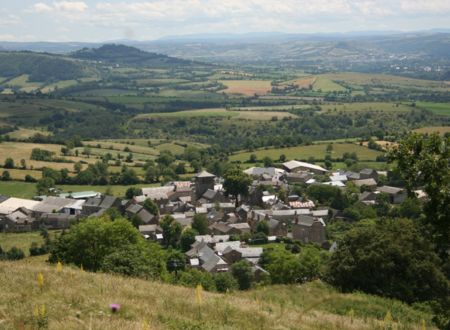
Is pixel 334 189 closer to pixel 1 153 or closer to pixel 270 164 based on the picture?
pixel 270 164

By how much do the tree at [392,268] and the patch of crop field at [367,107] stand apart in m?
125

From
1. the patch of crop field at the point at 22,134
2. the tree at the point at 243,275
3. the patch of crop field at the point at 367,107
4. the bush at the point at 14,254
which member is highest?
the tree at the point at 243,275

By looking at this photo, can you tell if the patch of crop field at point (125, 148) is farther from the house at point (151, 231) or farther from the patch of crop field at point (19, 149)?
the house at point (151, 231)

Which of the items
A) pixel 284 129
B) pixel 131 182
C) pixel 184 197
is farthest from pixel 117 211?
pixel 284 129

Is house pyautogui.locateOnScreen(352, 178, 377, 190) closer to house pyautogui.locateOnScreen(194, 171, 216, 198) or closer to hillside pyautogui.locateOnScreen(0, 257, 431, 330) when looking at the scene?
house pyautogui.locateOnScreen(194, 171, 216, 198)

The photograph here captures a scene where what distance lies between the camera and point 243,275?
128 feet

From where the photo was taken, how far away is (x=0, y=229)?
2320 inches

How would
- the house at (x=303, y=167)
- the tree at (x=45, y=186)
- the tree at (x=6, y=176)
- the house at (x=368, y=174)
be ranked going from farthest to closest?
the house at (x=303, y=167) < the tree at (x=6, y=176) < the house at (x=368, y=174) < the tree at (x=45, y=186)

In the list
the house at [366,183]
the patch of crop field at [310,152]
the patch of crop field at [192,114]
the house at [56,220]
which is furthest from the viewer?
the patch of crop field at [192,114]

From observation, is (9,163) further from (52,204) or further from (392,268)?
(392,268)

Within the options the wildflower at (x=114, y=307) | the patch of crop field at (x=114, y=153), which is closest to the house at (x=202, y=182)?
the patch of crop field at (x=114, y=153)

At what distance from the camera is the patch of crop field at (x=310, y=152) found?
297 feet

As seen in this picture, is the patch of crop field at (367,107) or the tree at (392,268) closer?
the tree at (392,268)

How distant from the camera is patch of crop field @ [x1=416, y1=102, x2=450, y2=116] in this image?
140125mm
